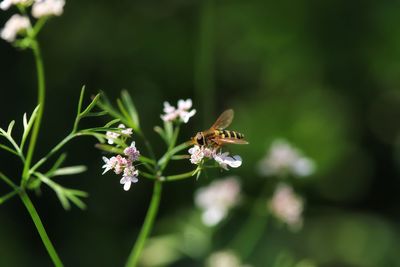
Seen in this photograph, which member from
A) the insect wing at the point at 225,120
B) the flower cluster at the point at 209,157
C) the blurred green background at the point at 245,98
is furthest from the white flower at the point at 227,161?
the blurred green background at the point at 245,98

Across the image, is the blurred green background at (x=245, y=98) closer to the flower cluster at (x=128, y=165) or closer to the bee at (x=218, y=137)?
the bee at (x=218, y=137)

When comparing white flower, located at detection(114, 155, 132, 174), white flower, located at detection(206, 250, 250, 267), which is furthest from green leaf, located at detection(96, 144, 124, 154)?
white flower, located at detection(206, 250, 250, 267)

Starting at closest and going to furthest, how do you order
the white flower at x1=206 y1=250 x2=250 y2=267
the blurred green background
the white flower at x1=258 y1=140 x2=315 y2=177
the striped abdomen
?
the striped abdomen
the white flower at x1=206 y1=250 x2=250 y2=267
the white flower at x1=258 y1=140 x2=315 y2=177
the blurred green background

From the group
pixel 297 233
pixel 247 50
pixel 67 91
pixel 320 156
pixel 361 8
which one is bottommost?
pixel 297 233

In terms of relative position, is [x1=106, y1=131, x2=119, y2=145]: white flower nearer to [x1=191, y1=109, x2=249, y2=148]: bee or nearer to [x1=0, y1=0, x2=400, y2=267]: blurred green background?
[x1=191, y1=109, x2=249, y2=148]: bee

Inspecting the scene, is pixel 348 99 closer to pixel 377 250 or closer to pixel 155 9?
pixel 377 250

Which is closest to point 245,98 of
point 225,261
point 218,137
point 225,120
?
point 225,261

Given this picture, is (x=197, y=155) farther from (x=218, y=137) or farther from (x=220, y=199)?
(x=220, y=199)

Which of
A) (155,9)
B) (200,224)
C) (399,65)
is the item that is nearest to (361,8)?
(399,65)
